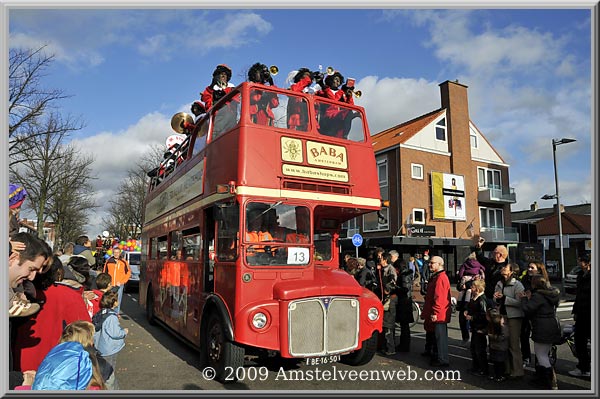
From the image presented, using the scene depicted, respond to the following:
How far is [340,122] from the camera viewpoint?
7328 mm

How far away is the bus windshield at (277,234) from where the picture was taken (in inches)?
238

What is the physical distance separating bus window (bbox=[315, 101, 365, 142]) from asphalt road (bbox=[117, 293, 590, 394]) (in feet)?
12.2

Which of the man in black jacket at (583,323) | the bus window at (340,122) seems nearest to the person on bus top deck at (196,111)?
the bus window at (340,122)

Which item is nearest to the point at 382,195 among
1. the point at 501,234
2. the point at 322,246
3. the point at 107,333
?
the point at 501,234

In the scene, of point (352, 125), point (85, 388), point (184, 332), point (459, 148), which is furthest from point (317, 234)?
point (459, 148)

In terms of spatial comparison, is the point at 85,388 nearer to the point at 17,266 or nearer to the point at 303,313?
the point at 17,266

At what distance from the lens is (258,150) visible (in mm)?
6309

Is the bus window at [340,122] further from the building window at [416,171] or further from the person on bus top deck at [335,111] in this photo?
the building window at [416,171]

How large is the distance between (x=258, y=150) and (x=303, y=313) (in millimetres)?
2383

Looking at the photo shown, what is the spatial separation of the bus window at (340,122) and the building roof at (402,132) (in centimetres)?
2296

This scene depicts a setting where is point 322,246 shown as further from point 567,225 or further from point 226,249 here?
point 567,225

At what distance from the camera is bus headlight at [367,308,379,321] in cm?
647

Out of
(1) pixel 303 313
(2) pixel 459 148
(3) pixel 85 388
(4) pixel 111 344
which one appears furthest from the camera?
(2) pixel 459 148

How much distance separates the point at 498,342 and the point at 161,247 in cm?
775
